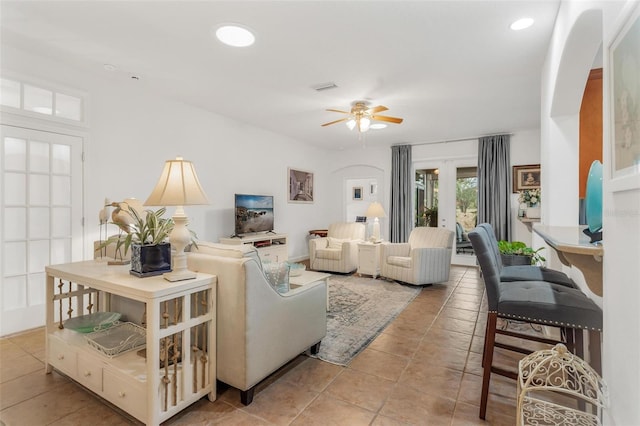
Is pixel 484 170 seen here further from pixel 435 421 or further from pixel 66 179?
pixel 66 179

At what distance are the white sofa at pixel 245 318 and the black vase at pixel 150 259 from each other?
166mm

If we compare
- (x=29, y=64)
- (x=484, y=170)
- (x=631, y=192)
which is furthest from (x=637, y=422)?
(x=484, y=170)

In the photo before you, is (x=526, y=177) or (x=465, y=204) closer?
(x=526, y=177)

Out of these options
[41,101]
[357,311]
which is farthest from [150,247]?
[41,101]

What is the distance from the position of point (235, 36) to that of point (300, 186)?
4188mm

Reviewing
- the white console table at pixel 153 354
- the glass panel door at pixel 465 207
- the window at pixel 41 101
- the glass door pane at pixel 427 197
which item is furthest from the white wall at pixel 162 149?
the glass panel door at pixel 465 207

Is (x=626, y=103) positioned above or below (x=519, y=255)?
above

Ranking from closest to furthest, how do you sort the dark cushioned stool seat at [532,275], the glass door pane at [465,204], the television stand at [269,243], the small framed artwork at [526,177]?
the dark cushioned stool seat at [532,275], the television stand at [269,243], the small framed artwork at [526,177], the glass door pane at [465,204]

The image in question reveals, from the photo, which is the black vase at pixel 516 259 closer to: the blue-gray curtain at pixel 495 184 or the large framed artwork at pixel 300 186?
the blue-gray curtain at pixel 495 184

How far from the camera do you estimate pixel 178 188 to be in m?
1.74

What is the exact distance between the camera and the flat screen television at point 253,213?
4.97m

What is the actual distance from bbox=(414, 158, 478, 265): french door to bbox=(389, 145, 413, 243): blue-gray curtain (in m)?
0.27

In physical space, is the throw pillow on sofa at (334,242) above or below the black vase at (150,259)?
below

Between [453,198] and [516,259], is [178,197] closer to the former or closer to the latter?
[516,259]
